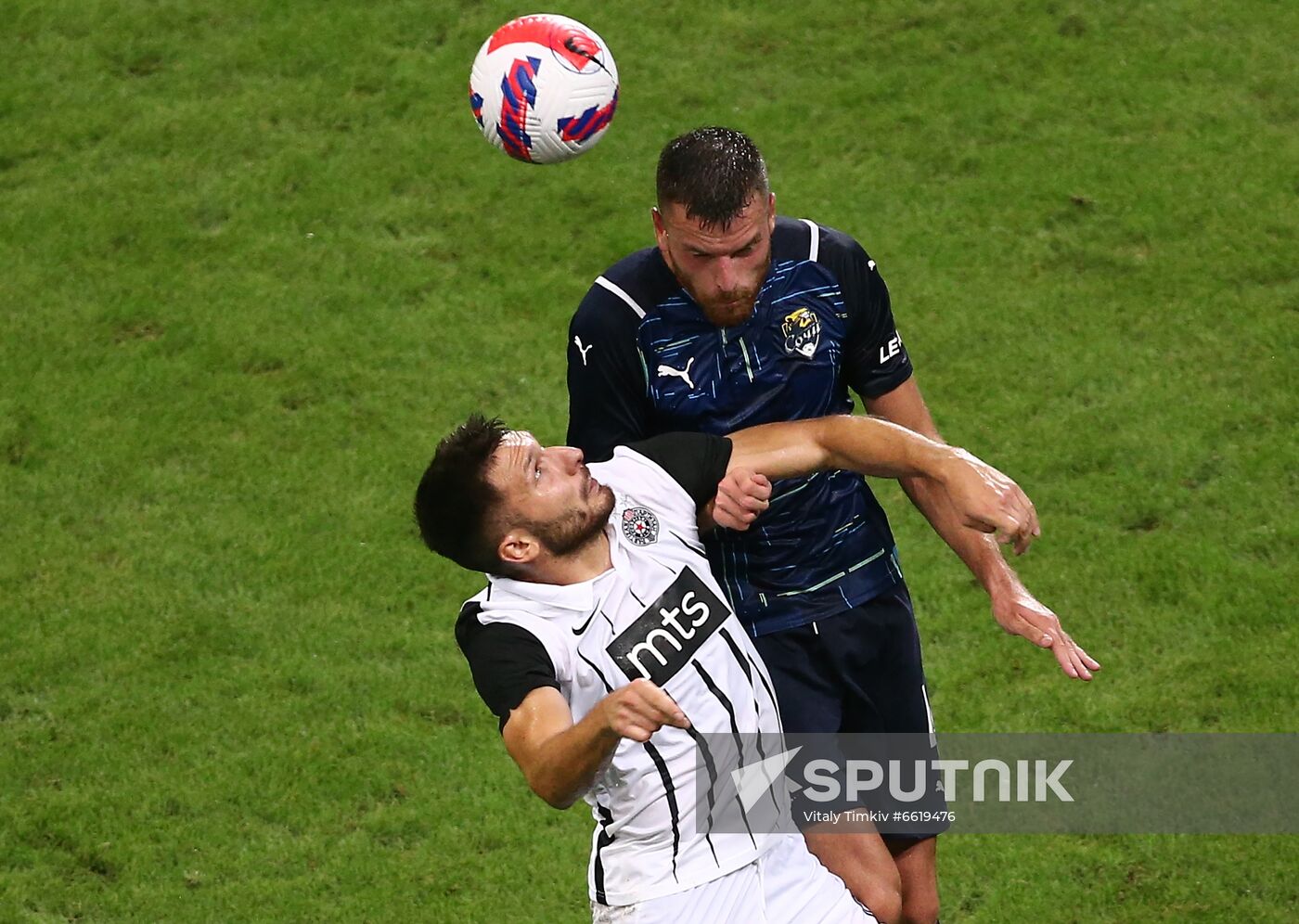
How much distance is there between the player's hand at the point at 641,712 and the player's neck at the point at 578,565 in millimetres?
801

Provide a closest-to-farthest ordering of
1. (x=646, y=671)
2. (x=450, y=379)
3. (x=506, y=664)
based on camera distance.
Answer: (x=506, y=664)
(x=646, y=671)
(x=450, y=379)

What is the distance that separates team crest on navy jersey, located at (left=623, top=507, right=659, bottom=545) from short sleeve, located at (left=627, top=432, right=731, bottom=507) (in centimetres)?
15

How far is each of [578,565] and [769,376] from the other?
961 mm

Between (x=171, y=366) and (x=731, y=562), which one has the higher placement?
(x=731, y=562)

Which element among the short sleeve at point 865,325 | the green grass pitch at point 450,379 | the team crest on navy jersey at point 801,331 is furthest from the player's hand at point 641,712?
the green grass pitch at point 450,379

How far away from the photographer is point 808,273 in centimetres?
525

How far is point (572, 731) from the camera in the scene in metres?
4.02

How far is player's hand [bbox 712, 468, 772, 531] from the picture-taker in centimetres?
475

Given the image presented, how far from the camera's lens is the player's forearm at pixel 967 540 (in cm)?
521

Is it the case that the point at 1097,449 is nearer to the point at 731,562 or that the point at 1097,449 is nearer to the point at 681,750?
the point at 731,562

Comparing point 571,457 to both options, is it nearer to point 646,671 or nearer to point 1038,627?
point 646,671

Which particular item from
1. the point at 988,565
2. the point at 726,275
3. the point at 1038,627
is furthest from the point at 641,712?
the point at 988,565

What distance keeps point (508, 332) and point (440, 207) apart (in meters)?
1.27

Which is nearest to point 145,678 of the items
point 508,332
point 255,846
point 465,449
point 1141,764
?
point 255,846
